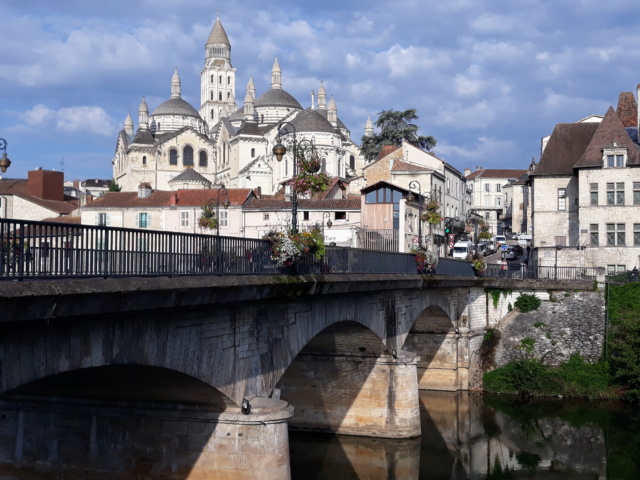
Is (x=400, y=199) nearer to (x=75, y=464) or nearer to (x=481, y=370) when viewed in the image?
(x=481, y=370)

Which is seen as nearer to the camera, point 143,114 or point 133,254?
point 133,254

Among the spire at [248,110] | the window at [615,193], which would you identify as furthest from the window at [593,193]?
the spire at [248,110]

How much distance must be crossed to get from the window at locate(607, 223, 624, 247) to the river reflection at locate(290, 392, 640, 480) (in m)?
18.0

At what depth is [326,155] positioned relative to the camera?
372 ft

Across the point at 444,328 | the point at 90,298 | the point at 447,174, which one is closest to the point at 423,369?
the point at 444,328

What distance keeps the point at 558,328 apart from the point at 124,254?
35402 mm

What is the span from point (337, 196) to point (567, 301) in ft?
110

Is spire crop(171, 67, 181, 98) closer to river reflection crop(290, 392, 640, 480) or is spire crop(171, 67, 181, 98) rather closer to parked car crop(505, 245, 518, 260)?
parked car crop(505, 245, 518, 260)

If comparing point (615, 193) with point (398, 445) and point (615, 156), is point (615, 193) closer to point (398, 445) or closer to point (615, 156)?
point (615, 156)

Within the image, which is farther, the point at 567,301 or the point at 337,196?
the point at 337,196

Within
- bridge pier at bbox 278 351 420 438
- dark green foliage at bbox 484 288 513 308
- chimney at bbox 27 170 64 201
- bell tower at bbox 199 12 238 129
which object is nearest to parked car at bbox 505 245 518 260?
dark green foliage at bbox 484 288 513 308

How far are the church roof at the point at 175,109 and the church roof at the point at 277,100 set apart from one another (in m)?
12.3

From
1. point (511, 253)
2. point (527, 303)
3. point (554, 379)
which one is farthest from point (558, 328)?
point (511, 253)

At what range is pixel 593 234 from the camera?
54531 millimetres
